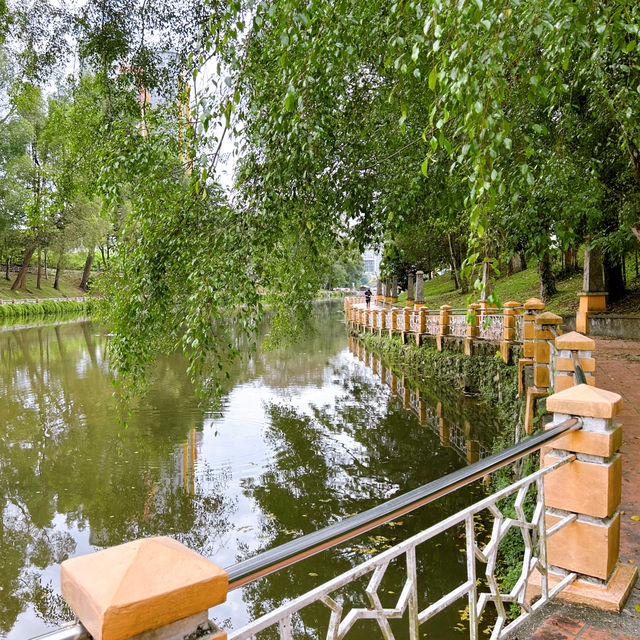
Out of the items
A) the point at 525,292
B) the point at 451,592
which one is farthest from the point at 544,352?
the point at 525,292

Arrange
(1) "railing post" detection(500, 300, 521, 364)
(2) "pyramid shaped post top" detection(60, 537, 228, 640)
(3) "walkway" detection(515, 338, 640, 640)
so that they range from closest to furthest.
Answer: (2) "pyramid shaped post top" detection(60, 537, 228, 640)
(3) "walkway" detection(515, 338, 640, 640)
(1) "railing post" detection(500, 300, 521, 364)

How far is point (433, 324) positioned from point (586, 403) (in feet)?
46.3

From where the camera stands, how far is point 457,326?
15.4 metres

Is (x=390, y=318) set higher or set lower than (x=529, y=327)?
lower

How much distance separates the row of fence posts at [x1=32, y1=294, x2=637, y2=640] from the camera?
117 centimetres

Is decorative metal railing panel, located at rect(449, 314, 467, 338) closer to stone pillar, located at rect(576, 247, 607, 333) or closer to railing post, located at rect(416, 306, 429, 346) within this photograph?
railing post, located at rect(416, 306, 429, 346)

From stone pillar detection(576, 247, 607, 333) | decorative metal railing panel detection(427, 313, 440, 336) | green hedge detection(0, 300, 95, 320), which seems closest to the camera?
stone pillar detection(576, 247, 607, 333)

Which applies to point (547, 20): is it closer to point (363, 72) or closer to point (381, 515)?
point (381, 515)

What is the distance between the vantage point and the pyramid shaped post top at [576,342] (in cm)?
516

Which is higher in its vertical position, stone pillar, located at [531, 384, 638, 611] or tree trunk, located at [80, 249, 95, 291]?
tree trunk, located at [80, 249, 95, 291]

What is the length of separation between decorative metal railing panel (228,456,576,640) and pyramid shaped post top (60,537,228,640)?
342 millimetres

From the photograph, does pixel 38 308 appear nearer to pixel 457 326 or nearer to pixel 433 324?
pixel 433 324

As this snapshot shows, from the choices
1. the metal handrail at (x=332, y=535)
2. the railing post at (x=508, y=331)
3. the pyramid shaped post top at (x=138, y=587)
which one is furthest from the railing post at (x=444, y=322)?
the pyramid shaped post top at (x=138, y=587)

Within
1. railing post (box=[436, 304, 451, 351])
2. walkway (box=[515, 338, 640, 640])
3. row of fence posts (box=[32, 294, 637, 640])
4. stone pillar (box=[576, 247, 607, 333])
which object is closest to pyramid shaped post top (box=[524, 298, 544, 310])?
row of fence posts (box=[32, 294, 637, 640])
